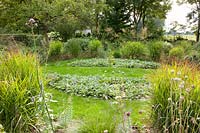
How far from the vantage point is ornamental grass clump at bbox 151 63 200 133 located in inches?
132

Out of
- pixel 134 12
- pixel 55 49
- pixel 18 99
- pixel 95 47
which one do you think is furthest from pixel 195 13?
pixel 18 99

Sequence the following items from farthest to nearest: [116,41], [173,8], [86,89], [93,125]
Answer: [173,8]
[116,41]
[86,89]
[93,125]

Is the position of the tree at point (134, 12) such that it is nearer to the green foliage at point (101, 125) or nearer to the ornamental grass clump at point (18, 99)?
the ornamental grass clump at point (18, 99)

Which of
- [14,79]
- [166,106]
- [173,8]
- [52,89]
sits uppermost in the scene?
[173,8]

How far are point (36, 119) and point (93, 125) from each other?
0.62m

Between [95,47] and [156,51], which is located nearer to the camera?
[156,51]

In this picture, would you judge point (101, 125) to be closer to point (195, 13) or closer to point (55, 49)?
point (55, 49)

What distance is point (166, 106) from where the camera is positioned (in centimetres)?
354

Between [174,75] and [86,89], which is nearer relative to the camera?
[174,75]

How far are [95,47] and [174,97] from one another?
371 inches

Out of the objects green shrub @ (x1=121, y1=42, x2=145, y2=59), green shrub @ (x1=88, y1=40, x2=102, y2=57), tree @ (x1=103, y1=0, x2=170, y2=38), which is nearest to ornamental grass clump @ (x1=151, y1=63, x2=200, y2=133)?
green shrub @ (x1=121, y1=42, x2=145, y2=59)

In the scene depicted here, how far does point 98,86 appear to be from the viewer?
6.73 metres

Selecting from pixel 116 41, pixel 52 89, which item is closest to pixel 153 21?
pixel 116 41

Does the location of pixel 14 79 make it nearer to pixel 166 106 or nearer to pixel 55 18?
pixel 166 106
